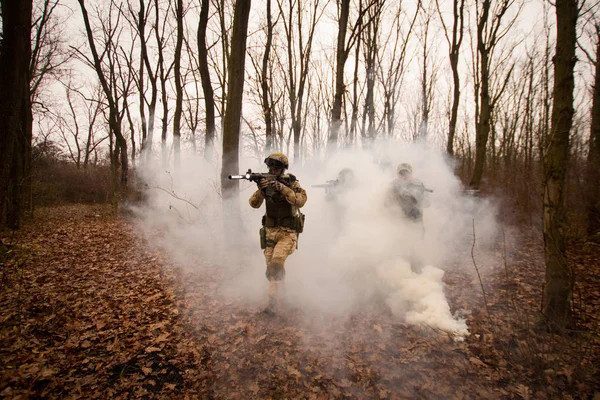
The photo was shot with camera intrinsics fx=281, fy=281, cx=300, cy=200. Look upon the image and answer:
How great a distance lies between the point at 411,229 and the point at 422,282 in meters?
1.26

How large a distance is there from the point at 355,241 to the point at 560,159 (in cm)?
313

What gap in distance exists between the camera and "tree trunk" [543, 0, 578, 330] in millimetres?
3162

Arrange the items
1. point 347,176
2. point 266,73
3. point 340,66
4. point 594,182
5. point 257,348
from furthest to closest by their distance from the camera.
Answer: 1. point 266,73
2. point 340,66
3. point 347,176
4. point 594,182
5. point 257,348

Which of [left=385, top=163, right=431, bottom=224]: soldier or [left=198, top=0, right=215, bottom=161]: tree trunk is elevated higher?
[left=198, top=0, right=215, bottom=161]: tree trunk

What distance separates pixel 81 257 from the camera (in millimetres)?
6328

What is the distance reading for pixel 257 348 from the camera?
3312mm

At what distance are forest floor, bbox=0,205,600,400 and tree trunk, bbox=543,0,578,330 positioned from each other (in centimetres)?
36

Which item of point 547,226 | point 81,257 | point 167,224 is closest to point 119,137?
point 167,224

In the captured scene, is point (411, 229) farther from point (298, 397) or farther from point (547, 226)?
point (298, 397)

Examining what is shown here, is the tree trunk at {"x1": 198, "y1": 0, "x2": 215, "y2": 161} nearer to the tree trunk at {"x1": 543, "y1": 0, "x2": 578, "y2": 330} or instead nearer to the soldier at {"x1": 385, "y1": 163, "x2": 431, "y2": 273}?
the soldier at {"x1": 385, "y1": 163, "x2": 431, "y2": 273}

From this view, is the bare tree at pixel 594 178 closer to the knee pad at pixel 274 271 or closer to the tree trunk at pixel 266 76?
the knee pad at pixel 274 271

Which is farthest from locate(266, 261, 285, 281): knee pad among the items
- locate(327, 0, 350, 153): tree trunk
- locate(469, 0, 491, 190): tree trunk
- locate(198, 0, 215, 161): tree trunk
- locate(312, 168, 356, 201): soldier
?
locate(469, 0, 491, 190): tree trunk

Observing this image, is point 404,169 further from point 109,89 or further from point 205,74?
point 109,89

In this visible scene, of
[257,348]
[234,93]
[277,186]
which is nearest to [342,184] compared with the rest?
[277,186]
